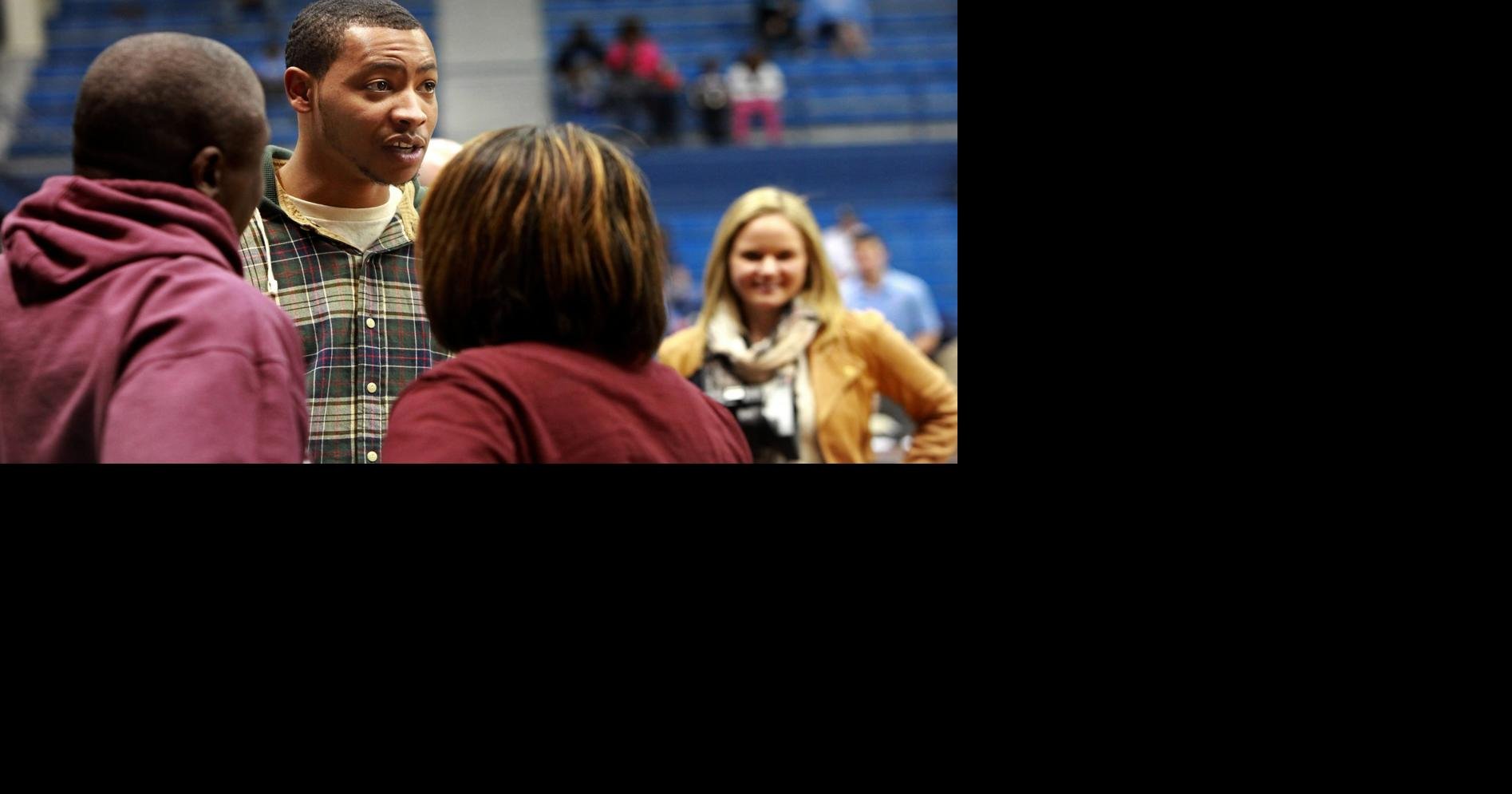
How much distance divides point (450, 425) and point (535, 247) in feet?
0.73

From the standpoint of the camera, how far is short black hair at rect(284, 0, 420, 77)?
5.67ft

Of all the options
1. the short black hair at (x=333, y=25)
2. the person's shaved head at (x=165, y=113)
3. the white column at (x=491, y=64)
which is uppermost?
the white column at (x=491, y=64)

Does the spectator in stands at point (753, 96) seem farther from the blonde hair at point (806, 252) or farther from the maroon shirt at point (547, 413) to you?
the maroon shirt at point (547, 413)

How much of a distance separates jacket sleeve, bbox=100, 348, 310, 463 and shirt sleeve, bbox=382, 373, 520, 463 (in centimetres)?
13

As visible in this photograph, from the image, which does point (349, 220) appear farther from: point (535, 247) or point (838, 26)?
point (838, 26)

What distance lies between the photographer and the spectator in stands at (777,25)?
9.78m

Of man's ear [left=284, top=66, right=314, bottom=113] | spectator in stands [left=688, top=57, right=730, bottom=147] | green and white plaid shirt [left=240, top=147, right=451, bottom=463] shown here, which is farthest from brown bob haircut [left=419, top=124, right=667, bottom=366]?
spectator in stands [left=688, top=57, right=730, bottom=147]

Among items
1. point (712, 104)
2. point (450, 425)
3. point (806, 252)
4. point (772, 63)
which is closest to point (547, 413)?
point (450, 425)

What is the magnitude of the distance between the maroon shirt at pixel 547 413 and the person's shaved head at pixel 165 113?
0.35m

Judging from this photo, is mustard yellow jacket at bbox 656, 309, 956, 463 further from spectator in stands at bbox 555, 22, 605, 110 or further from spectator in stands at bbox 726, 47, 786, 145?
spectator in stands at bbox 726, 47, 786, 145

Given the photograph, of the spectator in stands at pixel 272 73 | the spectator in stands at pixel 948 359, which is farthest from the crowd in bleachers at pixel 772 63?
the spectator in stands at pixel 272 73

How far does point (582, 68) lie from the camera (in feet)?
25.2

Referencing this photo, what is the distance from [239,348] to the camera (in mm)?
1495

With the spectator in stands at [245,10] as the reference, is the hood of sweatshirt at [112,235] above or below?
below
